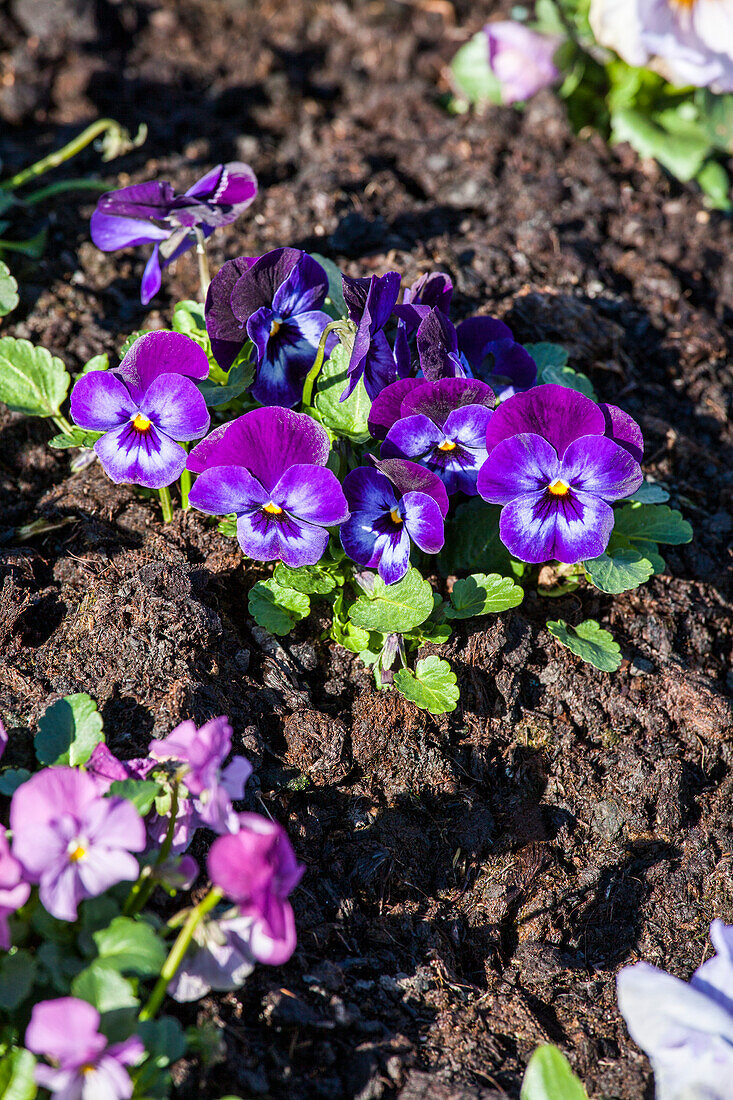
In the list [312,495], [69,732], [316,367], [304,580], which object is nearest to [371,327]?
[316,367]

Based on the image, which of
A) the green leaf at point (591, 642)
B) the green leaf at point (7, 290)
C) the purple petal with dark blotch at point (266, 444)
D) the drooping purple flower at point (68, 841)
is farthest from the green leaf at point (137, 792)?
the green leaf at point (7, 290)

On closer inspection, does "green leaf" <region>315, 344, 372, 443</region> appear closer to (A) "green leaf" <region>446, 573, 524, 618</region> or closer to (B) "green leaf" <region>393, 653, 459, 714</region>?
(A) "green leaf" <region>446, 573, 524, 618</region>

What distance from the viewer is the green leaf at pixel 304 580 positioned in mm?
1943

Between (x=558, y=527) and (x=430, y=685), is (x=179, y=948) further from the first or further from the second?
(x=558, y=527)

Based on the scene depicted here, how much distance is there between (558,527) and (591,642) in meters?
0.34

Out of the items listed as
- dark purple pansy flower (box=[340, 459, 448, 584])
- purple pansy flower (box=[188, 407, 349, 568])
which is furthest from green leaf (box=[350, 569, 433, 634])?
purple pansy flower (box=[188, 407, 349, 568])

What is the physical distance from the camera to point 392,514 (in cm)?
191

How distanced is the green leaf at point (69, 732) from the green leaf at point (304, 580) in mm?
489

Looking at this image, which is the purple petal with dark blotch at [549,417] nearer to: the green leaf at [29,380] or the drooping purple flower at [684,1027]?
the drooping purple flower at [684,1027]

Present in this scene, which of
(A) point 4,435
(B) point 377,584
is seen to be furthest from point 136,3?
(B) point 377,584

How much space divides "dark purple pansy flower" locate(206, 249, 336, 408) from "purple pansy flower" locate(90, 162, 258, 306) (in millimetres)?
226

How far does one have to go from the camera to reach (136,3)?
377 cm

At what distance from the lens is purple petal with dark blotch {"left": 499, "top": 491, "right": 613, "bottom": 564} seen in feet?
6.18

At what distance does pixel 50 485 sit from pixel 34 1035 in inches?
57.9
